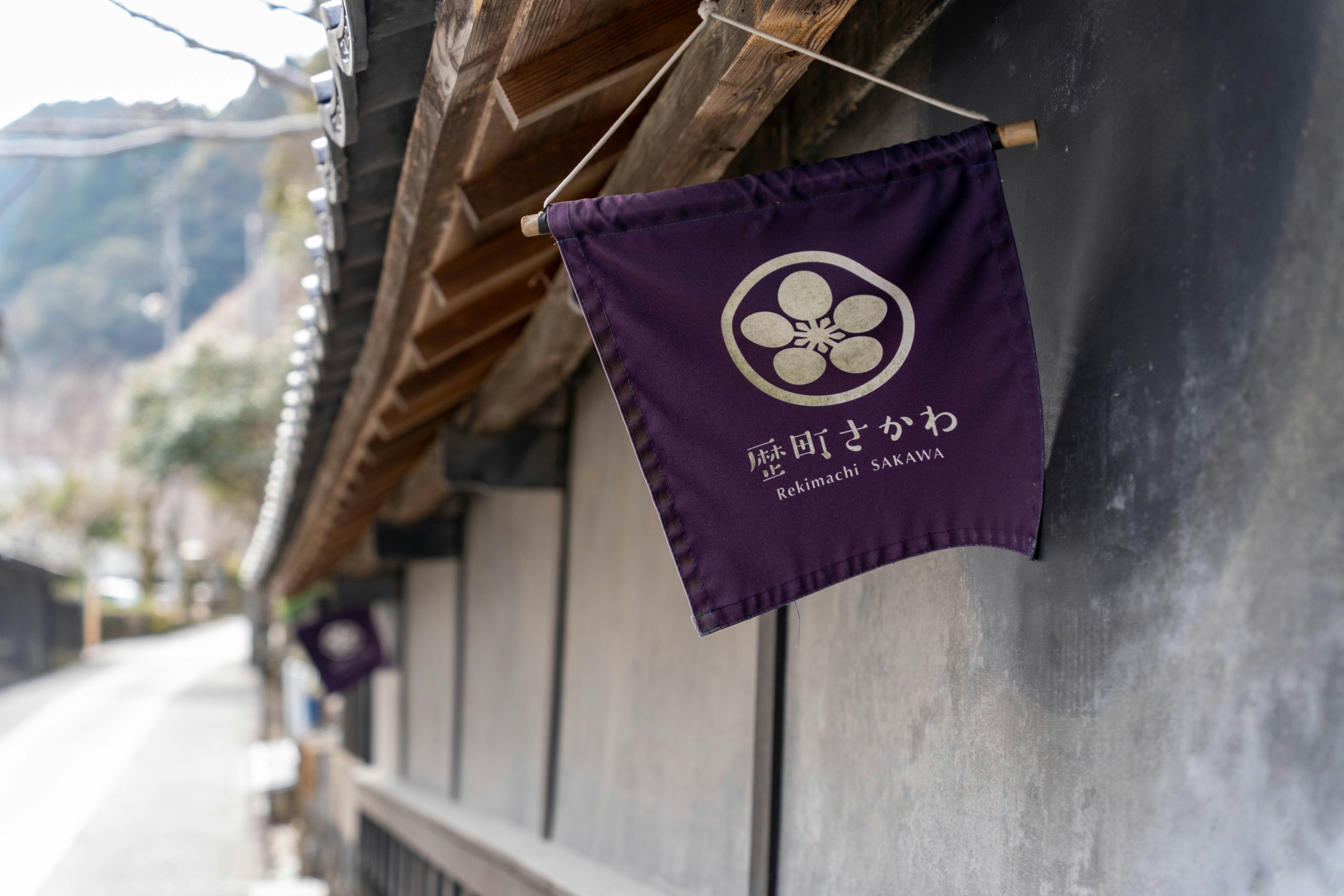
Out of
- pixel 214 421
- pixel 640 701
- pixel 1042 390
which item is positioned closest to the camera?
pixel 1042 390

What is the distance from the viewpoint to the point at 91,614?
38.0 m

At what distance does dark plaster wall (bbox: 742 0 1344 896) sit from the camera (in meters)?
1.44

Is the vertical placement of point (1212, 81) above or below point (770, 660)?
above

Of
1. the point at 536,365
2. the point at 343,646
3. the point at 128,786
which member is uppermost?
the point at 536,365

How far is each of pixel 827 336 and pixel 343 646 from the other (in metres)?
9.60

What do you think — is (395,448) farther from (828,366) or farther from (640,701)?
(828,366)

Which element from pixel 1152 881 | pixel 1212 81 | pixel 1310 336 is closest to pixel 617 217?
pixel 1212 81

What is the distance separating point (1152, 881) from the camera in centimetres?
160

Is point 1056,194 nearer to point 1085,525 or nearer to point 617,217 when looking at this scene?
point 1085,525

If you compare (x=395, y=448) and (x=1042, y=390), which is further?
(x=395, y=448)

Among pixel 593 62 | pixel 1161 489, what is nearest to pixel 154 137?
pixel 593 62

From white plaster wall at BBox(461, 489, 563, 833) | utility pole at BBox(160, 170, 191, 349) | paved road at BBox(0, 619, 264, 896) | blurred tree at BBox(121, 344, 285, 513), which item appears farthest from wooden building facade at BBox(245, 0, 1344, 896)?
utility pole at BBox(160, 170, 191, 349)

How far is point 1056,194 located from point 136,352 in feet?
311

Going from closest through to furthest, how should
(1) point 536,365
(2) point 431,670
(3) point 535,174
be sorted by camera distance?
(3) point 535,174 < (1) point 536,365 < (2) point 431,670
